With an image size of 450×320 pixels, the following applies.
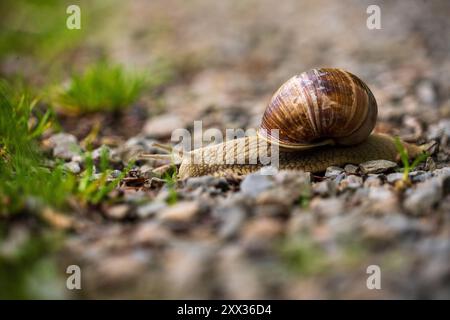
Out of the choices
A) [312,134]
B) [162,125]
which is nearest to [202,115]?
[162,125]

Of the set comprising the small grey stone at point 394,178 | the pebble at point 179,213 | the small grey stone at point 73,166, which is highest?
the small grey stone at point 73,166

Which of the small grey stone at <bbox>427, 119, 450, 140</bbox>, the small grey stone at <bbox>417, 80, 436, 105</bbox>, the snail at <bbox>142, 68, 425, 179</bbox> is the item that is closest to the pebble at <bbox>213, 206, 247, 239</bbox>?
the snail at <bbox>142, 68, 425, 179</bbox>

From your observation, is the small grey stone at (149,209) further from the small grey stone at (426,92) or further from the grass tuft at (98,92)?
the small grey stone at (426,92)

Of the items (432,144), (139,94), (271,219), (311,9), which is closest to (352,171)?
(432,144)

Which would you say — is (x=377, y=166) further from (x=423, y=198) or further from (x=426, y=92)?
(x=426, y=92)

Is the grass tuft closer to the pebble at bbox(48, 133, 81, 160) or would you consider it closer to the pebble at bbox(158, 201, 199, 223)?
the pebble at bbox(48, 133, 81, 160)

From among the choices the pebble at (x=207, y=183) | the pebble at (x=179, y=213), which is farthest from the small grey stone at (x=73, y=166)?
the pebble at (x=179, y=213)
